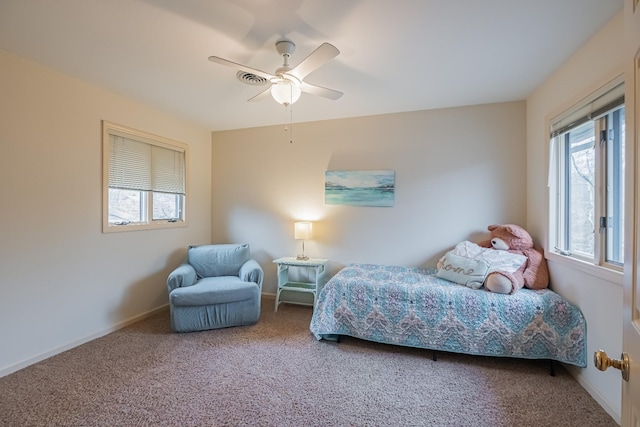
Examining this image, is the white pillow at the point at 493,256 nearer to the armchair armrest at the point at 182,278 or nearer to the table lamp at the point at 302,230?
the table lamp at the point at 302,230

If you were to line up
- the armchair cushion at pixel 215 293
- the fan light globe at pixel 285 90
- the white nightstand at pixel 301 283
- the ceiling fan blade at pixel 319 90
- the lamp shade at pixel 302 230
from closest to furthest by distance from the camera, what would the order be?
the fan light globe at pixel 285 90, the ceiling fan blade at pixel 319 90, the armchair cushion at pixel 215 293, the white nightstand at pixel 301 283, the lamp shade at pixel 302 230

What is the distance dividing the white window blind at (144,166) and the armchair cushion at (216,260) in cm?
88

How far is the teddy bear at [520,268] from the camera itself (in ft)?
7.61

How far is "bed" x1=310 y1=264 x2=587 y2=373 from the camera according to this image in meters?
2.12

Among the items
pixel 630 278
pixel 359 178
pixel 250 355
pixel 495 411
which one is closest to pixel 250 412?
pixel 250 355

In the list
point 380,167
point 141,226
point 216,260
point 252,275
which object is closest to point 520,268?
point 380,167

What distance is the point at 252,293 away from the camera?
118 inches

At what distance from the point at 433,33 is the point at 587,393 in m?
2.67

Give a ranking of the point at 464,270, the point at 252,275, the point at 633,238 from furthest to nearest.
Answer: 1. the point at 252,275
2. the point at 464,270
3. the point at 633,238

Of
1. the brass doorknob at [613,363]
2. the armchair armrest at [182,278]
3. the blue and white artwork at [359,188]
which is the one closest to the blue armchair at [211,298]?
the armchair armrest at [182,278]

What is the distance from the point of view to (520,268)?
250 cm

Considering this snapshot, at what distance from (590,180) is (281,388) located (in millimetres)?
2705

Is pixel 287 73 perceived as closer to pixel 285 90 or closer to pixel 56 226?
pixel 285 90

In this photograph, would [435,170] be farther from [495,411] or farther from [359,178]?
[495,411]
